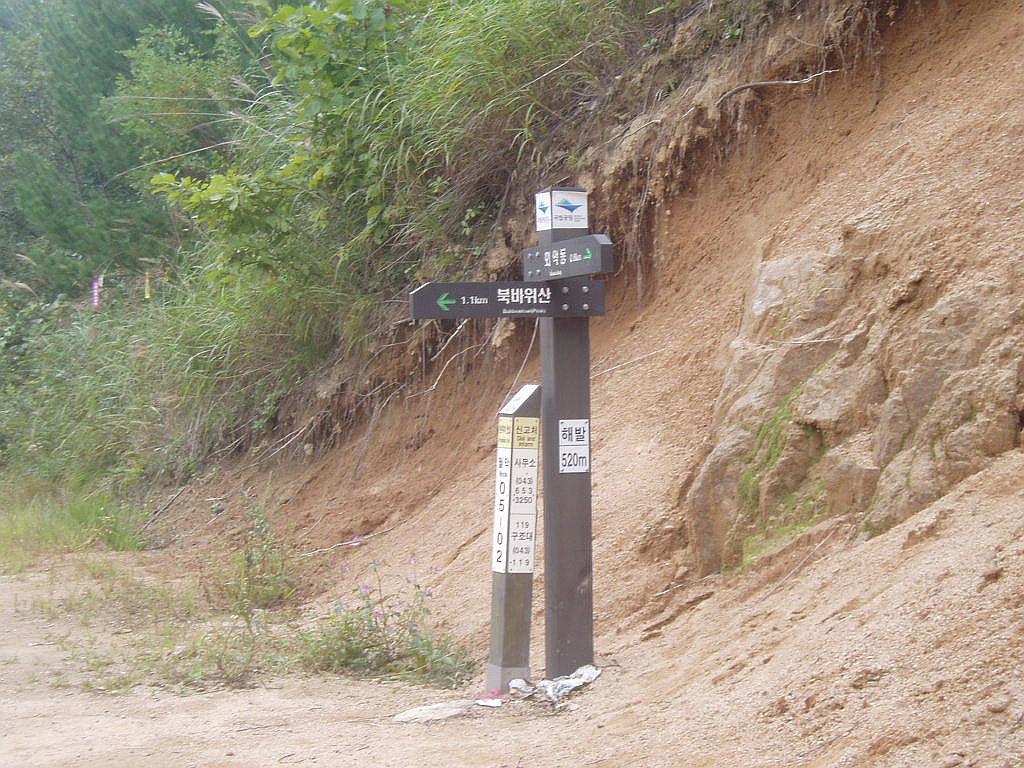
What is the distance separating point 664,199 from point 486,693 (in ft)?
13.2

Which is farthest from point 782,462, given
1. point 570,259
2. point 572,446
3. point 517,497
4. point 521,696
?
point 521,696

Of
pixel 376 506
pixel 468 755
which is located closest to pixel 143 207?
pixel 376 506

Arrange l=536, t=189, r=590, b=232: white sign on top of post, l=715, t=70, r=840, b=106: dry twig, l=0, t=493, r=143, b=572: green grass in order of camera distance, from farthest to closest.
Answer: l=0, t=493, r=143, b=572: green grass
l=715, t=70, r=840, b=106: dry twig
l=536, t=189, r=590, b=232: white sign on top of post

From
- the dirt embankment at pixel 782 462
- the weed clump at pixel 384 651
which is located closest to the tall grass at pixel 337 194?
the dirt embankment at pixel 782 462

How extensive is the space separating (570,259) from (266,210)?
5.49m

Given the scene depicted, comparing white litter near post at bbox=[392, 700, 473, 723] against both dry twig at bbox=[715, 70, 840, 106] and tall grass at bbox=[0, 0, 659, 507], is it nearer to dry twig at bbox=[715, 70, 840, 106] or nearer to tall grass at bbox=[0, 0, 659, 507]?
dry twig at bbox=[715, 70, 840, 106]

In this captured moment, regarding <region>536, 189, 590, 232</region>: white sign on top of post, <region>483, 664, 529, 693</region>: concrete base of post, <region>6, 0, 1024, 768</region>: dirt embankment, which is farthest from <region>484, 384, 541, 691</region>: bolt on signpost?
<region>536, 189, 590, 232</region>: white sign on top of post

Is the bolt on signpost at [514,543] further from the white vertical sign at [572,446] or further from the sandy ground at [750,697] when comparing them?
the sandy ground at [750,697]

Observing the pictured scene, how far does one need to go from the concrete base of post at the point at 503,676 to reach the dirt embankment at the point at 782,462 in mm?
336

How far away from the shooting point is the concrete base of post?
5141 mm

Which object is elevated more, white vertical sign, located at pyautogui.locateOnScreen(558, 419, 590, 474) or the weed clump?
white vertical sign, located at pyautogui.locateOnScreen(558, 419, 590, 474)

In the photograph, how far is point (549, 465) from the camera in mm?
5152

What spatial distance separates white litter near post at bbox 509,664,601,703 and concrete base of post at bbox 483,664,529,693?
0.03m

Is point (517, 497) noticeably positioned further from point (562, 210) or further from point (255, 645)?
point (255, 645)
